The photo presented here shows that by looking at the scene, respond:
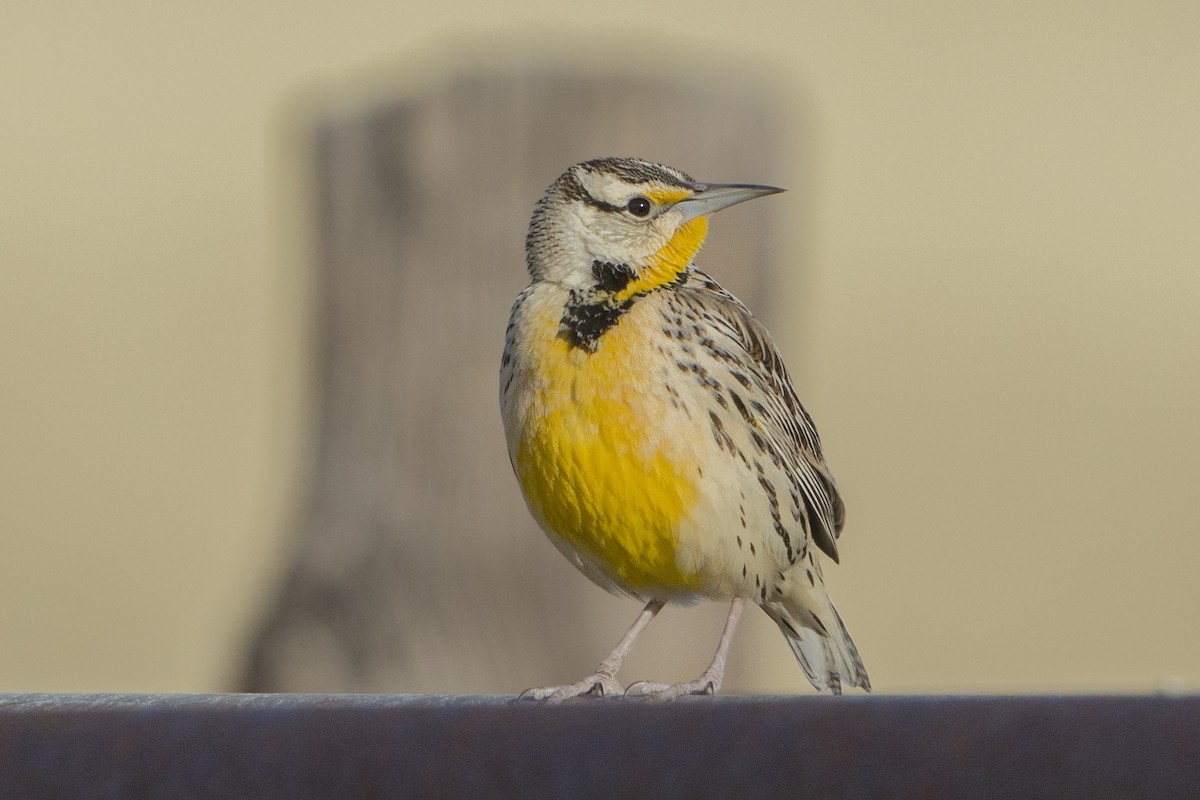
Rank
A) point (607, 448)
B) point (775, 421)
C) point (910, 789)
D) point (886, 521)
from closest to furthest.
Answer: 1. point (910, 789)
2. point (607, 448)
3. point (775, 421)
4. point (886, 521)

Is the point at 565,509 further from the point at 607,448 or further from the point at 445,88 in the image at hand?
the point at 445,88

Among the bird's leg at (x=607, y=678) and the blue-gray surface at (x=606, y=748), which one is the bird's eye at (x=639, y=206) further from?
the blue-gray surface at (x=606, y=748)

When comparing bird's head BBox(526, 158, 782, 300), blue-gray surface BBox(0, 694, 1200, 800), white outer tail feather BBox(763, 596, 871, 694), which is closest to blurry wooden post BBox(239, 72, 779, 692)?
white outer tail feather BBox(763, 596, 871, 694)

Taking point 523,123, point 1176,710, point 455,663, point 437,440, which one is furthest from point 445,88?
point 1176,710

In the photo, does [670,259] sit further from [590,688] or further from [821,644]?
[821,644]

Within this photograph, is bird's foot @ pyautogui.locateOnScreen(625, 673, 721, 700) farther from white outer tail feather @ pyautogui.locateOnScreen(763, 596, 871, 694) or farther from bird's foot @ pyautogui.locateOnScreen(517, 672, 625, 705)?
A: white outer tail feather @ pyautogui.locateOnScreen(763, 596, 871, 694)

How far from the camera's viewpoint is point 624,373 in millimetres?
3133

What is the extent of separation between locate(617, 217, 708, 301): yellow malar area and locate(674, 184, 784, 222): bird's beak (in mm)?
27

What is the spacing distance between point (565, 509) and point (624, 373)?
258 millimetres

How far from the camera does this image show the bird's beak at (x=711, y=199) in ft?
10.8

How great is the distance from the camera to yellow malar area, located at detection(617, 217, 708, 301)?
330 centimetres

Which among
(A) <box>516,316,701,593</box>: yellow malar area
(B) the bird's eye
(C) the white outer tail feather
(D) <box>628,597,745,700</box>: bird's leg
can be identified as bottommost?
(C) the white outer tail feather

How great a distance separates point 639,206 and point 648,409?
41cm

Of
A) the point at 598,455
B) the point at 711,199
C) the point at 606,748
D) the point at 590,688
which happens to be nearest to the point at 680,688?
the point at 590,688
